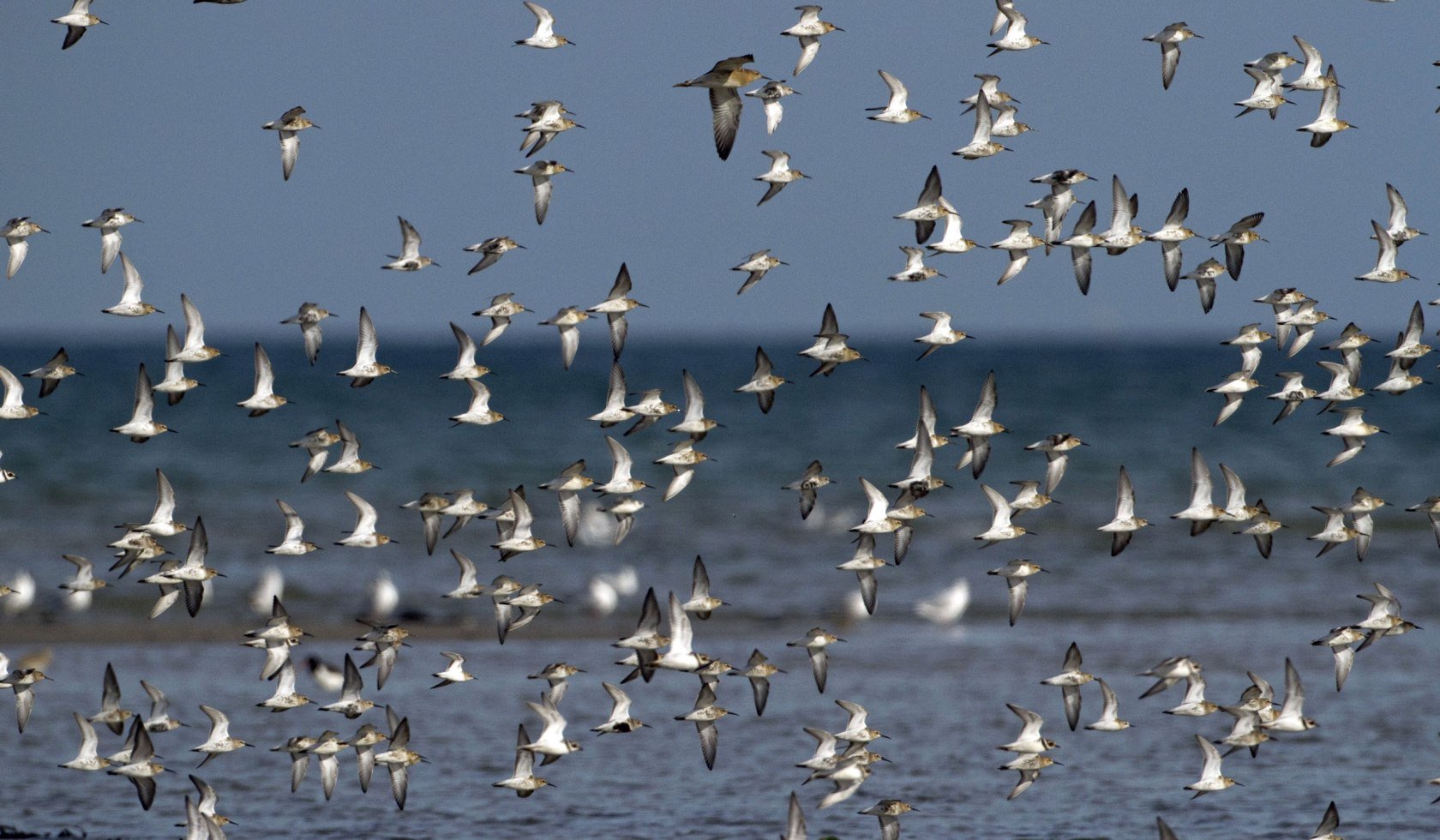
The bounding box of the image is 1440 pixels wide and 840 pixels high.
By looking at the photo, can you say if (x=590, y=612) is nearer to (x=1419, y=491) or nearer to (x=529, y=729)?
(x=529, y=729)

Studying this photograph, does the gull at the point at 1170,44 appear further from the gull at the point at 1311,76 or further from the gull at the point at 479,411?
the gull at the point at 479,411

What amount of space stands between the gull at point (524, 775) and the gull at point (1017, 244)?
21.1 feet

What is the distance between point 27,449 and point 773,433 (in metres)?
21.1

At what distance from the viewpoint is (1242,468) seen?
46.2 meters

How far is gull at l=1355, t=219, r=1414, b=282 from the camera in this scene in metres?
18.7

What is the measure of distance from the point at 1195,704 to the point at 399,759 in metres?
6.94

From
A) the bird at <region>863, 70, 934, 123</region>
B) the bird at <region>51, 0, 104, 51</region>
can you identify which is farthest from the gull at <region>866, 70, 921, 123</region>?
the bird at <region>51, 0, 104, 51</region>

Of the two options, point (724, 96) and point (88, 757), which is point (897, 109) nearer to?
point (724, 96)

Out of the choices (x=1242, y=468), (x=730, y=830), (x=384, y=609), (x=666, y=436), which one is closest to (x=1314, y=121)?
(x=730, y=830)

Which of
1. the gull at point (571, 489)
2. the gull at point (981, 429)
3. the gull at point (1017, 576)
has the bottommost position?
the gull at point (1017, 576)

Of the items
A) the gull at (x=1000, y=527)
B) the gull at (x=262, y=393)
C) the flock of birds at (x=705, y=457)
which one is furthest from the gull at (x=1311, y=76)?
the gull at (x=262, y=393)

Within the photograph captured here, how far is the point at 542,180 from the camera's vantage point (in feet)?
65.0

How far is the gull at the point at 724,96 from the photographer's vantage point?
1800cm

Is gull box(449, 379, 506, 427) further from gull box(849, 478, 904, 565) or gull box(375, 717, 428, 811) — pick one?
gull box(849, 478, 904, 565)
